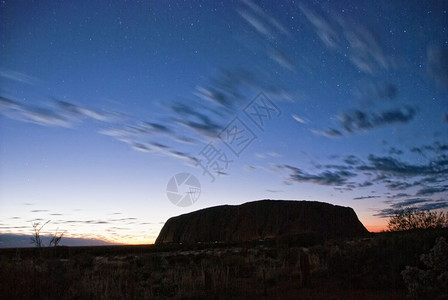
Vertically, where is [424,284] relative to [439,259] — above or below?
below

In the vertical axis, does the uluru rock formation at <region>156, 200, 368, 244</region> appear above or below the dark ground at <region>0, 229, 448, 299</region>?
above

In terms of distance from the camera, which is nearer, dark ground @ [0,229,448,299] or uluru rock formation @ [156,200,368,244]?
dark ground @ [0,229,448,299]

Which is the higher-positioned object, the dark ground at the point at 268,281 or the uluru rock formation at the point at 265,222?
the uluru rock formation at the point at 265,222

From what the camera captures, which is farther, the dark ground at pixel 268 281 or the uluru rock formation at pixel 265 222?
the uluru rock formation at pixel 265 222

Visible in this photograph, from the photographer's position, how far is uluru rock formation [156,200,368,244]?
9531 cm

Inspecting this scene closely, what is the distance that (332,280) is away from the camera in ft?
39.1

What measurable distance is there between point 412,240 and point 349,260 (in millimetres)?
2454

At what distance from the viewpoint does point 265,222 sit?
326ft

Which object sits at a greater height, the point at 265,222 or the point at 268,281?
the point at 265,222

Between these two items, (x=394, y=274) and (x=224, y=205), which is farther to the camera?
(x=224, y=205)

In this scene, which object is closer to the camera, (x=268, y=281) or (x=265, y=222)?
(x=268, y=281)

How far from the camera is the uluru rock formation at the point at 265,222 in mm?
95312

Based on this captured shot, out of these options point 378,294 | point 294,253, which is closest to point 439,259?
point 378,294

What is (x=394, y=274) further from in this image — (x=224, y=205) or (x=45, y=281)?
(x=224, y=205)
